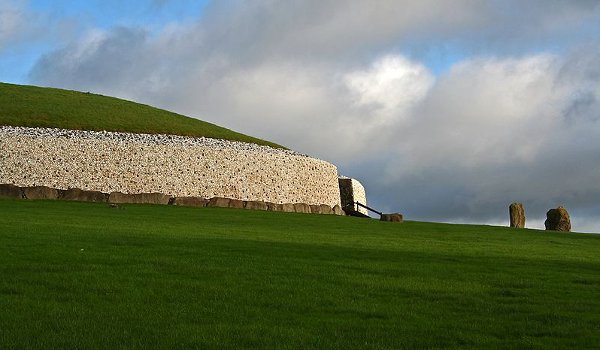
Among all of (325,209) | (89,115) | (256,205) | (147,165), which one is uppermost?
(89,115)

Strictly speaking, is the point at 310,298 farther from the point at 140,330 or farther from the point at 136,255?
the point at 136,255

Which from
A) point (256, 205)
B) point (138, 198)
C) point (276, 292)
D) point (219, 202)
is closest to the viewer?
point (276, 292)

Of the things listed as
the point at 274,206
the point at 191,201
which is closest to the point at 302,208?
the point at 274,206

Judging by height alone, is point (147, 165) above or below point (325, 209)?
above

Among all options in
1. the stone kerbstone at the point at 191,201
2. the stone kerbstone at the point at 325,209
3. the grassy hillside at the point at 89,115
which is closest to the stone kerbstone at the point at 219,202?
the stone kerbstone at the point at 191,201

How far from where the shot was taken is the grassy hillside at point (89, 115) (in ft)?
152

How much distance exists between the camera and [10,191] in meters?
38.8

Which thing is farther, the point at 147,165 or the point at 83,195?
the point at 147,165

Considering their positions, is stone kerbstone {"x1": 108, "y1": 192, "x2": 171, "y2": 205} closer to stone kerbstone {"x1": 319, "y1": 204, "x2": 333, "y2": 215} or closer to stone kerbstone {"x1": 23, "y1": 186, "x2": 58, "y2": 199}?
stone kerbstone {"x1": 23, "y1": 186, "x2": 58, "y2": 199}

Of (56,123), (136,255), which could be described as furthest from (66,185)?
(136,255)

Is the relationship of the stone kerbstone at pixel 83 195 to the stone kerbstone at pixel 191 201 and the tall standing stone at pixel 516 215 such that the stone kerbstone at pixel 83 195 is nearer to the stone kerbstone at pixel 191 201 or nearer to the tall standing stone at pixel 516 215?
the stone kerbstone at pixel 191 201

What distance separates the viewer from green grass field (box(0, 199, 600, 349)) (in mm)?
11539

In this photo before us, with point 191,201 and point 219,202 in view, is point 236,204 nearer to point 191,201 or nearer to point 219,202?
point 219,202

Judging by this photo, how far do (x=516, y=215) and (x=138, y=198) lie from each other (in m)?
19.8
